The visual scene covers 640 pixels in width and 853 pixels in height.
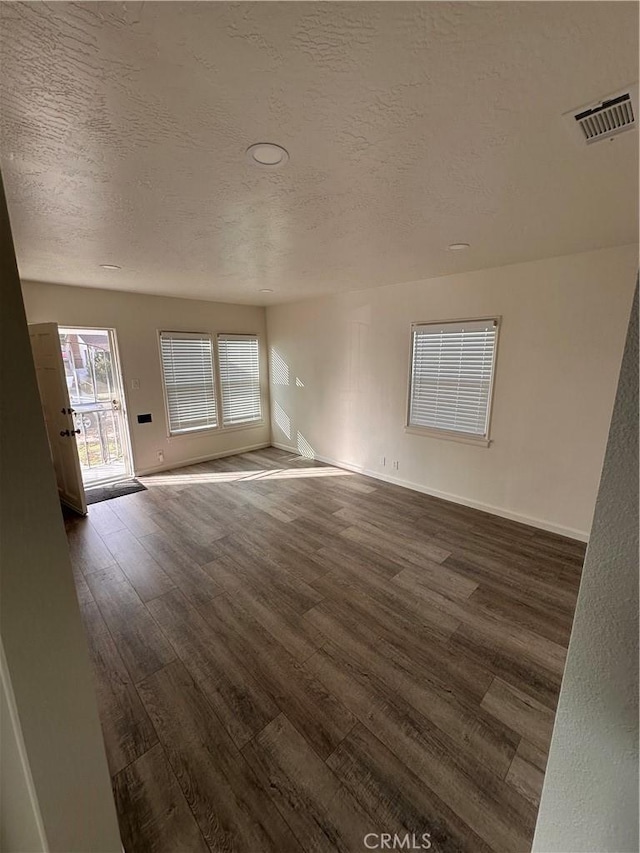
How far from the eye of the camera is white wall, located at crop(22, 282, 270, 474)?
4027mm

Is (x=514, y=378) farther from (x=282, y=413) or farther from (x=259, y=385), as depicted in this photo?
(x=259, y=385)

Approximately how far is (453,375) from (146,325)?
165 inches

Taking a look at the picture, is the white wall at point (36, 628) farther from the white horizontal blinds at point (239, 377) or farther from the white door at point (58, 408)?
the white horizontal blinds at point (239, 377)

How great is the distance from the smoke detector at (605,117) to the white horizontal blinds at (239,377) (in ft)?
16.4

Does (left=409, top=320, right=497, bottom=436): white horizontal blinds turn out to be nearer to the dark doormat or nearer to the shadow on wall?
the shadow on wall

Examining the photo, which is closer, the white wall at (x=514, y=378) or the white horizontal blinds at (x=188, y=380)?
the white wall at (x=514, y=378)

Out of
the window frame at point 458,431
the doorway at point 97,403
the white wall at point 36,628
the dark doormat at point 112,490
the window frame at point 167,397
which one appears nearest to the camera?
the white wall at point 36,628

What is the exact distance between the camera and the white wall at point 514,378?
2.83m

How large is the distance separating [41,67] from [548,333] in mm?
3612

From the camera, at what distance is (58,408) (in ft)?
12.1

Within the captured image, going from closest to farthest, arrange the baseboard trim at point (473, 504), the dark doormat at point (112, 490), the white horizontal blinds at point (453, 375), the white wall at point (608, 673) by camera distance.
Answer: the white wall at point (608, 673)
the baseboard trim at point (473, 504)
the white horizontal blinds at point (453, 375)
the dark doormat at point (112, 490)

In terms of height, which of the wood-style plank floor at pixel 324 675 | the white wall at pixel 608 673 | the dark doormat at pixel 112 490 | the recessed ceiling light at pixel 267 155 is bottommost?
the dark doormat at pixel 112 490

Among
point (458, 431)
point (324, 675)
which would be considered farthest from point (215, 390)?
point (324, 675)

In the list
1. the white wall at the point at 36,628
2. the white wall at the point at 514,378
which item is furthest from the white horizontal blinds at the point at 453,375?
the white wall at the point at 36,628
